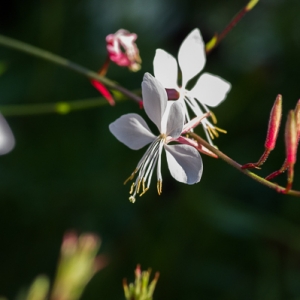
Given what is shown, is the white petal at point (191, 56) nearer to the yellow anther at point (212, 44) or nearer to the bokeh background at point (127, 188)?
the yellow anther at point (212, 44)

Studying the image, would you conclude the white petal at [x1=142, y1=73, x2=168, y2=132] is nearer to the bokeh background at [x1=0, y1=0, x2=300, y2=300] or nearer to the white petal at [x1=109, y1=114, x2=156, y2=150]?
the white petal at [x1=109, y1=114, x2=156, y2=150]

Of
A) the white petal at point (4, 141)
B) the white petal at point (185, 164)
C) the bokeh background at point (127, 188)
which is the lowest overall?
the bokeh background at point (127, 188)

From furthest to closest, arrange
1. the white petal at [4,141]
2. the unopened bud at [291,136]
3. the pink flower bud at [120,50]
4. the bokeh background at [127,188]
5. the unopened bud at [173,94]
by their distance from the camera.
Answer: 1. the bokeh background at [127,188]
2. the white petal at [4,141]
3. the pink flower bud at [120,50]
4. the unopened bud at [173,94]
5. the unopened bud at [291,136]

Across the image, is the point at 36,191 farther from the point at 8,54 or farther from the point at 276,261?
the point at 276,261

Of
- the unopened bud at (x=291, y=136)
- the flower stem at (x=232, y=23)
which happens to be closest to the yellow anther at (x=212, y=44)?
the flower stem at (x=232, y=23)

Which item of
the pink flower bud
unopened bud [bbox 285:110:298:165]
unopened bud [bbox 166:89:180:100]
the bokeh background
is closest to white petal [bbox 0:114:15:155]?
the pink flower bud

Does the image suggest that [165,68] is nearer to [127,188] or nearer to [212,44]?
[212,44]

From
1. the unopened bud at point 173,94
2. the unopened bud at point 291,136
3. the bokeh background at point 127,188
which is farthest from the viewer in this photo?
the bokeh background at point 127,188
